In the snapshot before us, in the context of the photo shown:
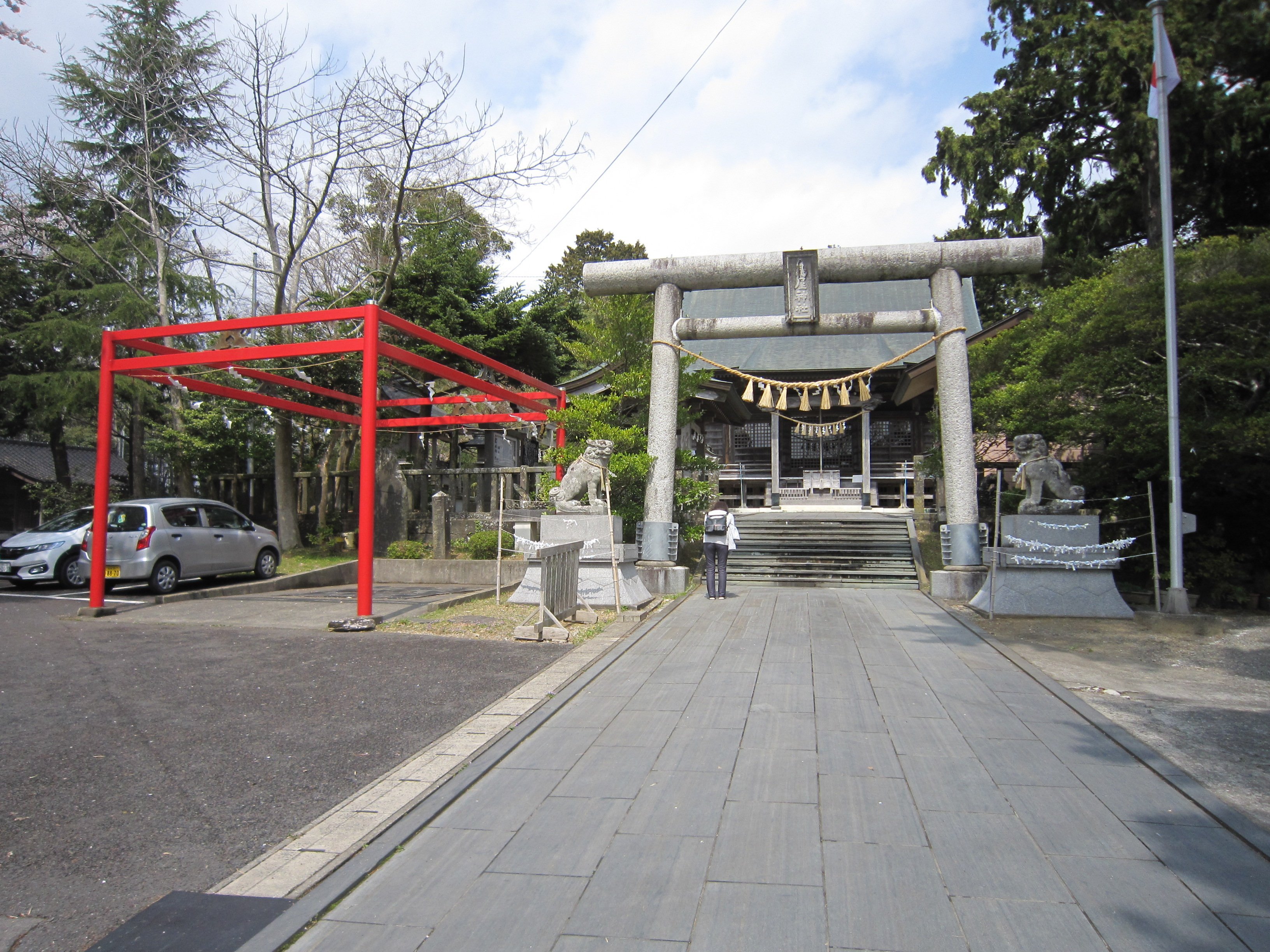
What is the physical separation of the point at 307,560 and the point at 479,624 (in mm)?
8515

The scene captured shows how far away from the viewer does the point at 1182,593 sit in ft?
30.7

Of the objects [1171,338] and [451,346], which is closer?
[1171,338]

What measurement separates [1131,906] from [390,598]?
9.76 metres

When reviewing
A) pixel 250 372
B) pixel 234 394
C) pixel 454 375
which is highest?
pixel 250 372

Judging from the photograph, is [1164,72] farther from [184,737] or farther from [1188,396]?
[184,737]

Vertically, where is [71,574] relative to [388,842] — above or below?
above

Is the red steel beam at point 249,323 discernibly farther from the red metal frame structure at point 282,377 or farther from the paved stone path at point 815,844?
the paved stone path at point 815,844

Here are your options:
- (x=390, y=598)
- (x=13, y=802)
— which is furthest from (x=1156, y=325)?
(x=13, y=802)

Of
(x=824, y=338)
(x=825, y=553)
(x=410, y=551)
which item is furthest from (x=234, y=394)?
(x=824, y=338)

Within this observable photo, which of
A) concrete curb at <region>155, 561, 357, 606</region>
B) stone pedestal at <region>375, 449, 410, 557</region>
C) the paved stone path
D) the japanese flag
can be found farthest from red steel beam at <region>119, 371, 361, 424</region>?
the japanese flag

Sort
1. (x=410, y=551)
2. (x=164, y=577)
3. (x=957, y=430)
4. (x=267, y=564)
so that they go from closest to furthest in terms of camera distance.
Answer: (x=957, y=430)
(x=164, y=577)
(x=267, y=564)
(x=410, y=551)

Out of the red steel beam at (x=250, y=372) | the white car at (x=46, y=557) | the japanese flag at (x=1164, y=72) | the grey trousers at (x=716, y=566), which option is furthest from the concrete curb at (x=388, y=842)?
the white car at (x=46, y=557)

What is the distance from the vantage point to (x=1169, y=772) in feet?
13.4

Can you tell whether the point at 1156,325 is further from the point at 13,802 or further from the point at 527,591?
the point at 13,802
